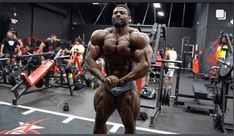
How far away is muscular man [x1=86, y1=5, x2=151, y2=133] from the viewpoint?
6.24 feet

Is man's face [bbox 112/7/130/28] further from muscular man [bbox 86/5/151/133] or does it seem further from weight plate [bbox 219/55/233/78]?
weight plate [bbox 219/55/233/78]

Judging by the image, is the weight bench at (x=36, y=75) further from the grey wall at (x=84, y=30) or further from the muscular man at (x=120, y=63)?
the grey wall at (x=84, y=30)

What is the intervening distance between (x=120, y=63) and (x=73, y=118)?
1.88 m

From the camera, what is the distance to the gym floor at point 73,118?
10.3 ft

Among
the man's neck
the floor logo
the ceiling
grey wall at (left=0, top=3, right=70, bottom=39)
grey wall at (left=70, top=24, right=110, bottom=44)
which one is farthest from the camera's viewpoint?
the ceiling

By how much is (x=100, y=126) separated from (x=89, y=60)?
61 centimetres

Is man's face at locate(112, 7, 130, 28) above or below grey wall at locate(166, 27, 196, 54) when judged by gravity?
below

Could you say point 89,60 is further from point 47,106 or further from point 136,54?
point 47,106

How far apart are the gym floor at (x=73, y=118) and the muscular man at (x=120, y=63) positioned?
113 centimetres

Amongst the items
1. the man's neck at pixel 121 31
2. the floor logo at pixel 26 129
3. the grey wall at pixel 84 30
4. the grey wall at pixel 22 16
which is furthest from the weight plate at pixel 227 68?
the grey wall at pixel 84 30

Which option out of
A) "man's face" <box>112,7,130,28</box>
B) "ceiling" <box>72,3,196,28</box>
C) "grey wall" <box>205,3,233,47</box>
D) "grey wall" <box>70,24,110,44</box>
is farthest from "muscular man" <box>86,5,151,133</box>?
"ceiling" <box>72,3,196,28</box>

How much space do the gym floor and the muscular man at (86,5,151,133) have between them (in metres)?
1.13

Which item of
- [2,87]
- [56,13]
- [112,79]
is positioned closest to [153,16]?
[56,13]

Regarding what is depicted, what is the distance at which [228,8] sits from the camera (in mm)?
9383
